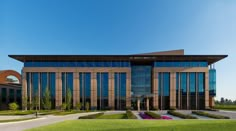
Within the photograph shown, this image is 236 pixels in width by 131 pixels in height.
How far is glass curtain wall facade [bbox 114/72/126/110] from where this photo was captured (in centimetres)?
5338

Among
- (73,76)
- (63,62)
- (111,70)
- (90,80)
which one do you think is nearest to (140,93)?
(111,70)

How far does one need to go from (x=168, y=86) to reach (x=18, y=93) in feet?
152

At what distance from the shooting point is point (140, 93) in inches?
2167

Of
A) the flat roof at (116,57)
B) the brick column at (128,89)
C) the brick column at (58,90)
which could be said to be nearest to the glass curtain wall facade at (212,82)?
the flat roof at (116,57)

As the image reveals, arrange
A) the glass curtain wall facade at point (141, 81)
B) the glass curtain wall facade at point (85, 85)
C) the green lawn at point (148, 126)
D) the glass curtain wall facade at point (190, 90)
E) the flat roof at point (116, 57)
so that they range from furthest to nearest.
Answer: the glass curtain wall facade at point (141, 81) → the glass curtain wall facade at point (190, 90) → the glass curtain wall facade at point (85, 85) → the flat roof at point (116, 57) → the green lawn at point (148, 126)

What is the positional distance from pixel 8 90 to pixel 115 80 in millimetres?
32118

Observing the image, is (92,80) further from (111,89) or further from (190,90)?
Result: (190,90)

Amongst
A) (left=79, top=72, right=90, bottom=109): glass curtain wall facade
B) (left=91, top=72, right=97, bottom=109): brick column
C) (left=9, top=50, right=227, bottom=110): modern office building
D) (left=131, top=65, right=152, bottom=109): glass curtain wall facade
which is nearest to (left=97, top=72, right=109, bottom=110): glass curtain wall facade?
(left=9, top=50, right=227, bottom=110): modern office building

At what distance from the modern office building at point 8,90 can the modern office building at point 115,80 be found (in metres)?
9.12

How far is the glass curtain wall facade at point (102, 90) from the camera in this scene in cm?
5319

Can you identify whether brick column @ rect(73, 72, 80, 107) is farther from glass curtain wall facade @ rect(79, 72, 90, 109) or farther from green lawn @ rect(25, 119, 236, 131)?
green lawn @ rect(25, 119, 236, 131)

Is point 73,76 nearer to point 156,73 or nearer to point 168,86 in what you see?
point 156,73

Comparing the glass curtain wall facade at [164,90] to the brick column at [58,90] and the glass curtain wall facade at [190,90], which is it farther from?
the brick column at [58,90]

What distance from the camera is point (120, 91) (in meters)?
53.7
